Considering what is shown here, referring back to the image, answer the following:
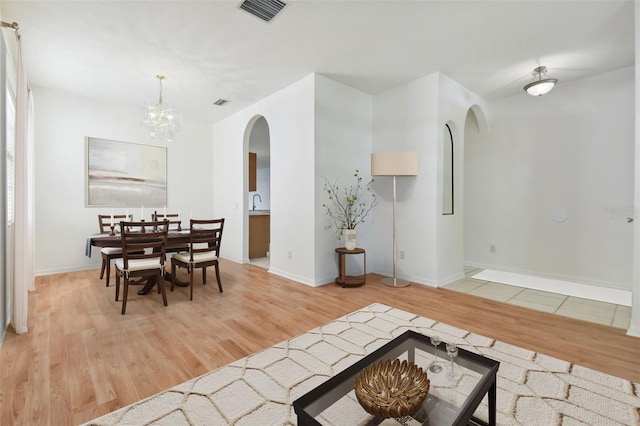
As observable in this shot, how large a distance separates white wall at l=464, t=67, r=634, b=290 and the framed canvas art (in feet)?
18.9

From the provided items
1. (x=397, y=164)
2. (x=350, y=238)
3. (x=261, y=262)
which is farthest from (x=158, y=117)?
(x=397, y=164)

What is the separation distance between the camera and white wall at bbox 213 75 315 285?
403 cm

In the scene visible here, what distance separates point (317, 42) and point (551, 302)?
3.89m

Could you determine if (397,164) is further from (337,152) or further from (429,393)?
(429,393)

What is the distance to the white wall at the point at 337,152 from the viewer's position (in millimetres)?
3984

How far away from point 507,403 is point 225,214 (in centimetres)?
543

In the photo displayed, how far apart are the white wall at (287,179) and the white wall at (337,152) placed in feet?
0.36

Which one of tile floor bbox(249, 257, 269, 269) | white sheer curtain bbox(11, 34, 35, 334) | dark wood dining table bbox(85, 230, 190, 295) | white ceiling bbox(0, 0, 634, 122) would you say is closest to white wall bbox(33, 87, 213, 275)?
white ceiling bbox(0, 0, 634, 122)

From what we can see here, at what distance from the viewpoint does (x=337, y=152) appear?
13.7 feet

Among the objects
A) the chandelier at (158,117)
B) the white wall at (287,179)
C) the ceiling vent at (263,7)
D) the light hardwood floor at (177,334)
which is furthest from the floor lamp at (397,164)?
the chandelier at (158,117)

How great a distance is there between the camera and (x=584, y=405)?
1.62 metres

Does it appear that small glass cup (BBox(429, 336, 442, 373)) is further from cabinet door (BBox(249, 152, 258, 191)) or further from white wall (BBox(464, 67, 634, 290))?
cabinet door (BBox(249, 152, 258, 191))

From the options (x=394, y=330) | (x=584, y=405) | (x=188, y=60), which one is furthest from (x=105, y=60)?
(x=584, y=405)

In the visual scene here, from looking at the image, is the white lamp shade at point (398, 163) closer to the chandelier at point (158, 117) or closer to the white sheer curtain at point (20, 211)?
the chandelier at point (158, 117)
